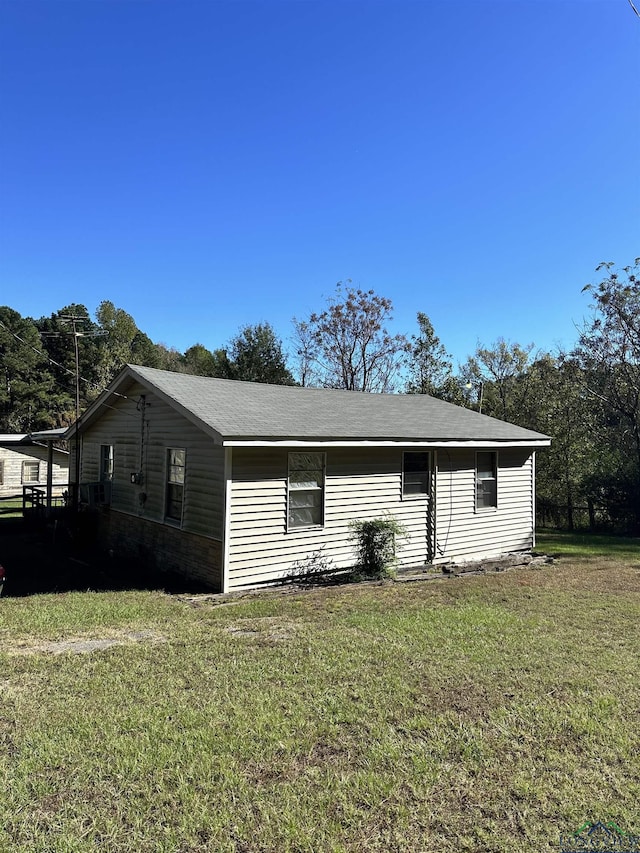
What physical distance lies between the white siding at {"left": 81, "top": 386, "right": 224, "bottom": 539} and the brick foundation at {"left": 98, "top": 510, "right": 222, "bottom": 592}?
0.69 feet

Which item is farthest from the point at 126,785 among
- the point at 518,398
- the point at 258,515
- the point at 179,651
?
the point at 518,398

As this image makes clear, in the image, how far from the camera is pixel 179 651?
18.9 ft

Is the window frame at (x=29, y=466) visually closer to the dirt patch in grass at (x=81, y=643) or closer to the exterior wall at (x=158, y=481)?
the exterior wall at (x=158, y=481)

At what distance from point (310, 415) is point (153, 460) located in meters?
3.53

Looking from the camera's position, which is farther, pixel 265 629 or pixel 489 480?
pixel 489 480

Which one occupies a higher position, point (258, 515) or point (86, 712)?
point (258, 515)

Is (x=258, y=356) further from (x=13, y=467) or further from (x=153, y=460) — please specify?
(x=153, y=460)

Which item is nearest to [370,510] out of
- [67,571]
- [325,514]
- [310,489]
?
[325,514]

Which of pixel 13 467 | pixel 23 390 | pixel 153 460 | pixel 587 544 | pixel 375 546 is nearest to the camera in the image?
pixel 375 546

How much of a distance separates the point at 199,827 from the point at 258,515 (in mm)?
6020

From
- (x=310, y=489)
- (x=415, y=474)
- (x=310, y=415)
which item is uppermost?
(x=310, y=415)

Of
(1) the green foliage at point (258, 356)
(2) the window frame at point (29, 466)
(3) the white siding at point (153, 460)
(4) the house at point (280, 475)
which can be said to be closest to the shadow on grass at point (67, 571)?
(4) the house at point (280, 475)

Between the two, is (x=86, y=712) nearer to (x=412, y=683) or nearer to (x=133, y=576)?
(x=412, y=683)

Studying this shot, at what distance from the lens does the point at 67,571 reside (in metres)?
10.2
